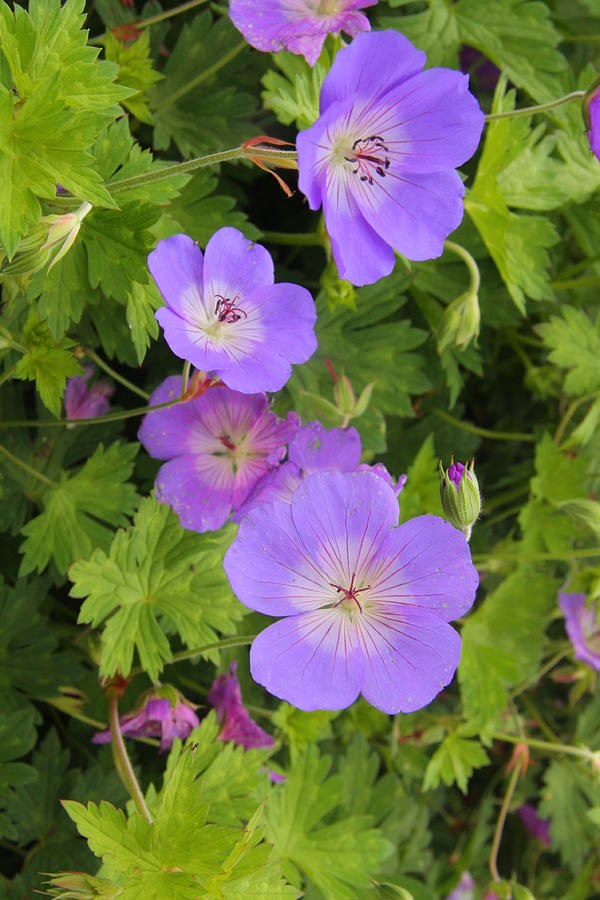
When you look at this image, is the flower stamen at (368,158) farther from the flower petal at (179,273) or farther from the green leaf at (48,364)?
the green leaf at (48,364)

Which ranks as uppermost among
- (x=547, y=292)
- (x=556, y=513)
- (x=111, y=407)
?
(x=111, y=407)

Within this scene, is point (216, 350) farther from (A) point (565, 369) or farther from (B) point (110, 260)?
(A) point (565, 369)

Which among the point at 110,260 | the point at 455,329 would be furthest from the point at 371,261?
the point at 455,329

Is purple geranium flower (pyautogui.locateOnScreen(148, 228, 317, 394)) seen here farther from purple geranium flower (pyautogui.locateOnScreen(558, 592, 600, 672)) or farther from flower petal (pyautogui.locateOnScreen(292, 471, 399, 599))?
purple geranium flower (pyautogui.locateOnScreen(558, 592, 600, 672))

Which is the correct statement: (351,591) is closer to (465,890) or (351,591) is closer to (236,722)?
(236,722)

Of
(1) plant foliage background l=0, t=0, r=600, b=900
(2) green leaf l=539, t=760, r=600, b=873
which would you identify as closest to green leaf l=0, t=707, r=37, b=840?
(1) plant foliage background l=0, t=0, r=600, b=900

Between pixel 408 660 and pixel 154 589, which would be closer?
pixel 408 660

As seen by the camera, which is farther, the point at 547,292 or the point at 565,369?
the point at 565,369

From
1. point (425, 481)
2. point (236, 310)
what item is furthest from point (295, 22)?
point (425, 481)
